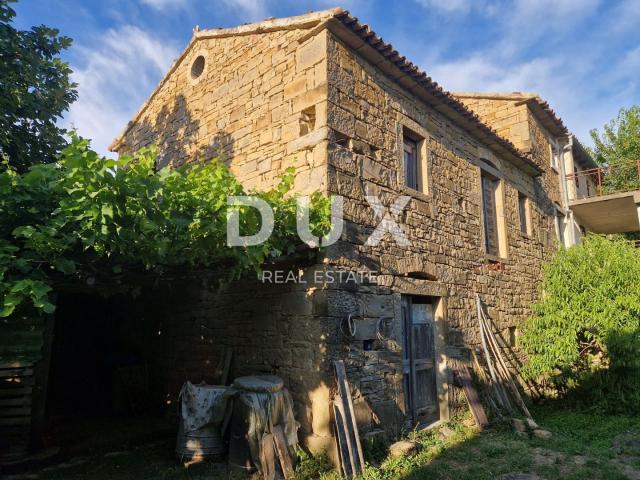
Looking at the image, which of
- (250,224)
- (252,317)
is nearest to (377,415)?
(252,317)

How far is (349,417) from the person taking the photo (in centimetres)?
459

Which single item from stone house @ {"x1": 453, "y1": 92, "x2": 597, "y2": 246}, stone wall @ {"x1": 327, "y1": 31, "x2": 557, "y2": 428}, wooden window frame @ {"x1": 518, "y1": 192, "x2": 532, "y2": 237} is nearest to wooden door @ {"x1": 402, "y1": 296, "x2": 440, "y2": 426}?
stone wall @ {"x1": 327, "y1": 31, "x2": 557, "y2": 428}

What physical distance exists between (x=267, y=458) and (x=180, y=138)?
5.77m

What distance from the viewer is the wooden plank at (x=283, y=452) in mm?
4250

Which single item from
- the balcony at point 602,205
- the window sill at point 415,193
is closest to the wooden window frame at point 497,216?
the window sill at point 415,193

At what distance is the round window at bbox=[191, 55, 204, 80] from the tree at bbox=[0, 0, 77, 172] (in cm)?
197

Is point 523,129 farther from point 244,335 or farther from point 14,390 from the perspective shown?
point 14,390

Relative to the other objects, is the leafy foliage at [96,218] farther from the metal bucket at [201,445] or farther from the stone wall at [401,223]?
the metal bucket at [201,445]

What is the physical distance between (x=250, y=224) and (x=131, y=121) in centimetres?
692

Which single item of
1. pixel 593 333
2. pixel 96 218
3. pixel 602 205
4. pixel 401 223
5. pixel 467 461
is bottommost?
pixel 467 461

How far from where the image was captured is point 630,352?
298 inches

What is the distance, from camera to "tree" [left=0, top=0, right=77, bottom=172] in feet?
20.9

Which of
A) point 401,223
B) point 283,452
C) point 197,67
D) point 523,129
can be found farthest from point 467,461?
point 523,129

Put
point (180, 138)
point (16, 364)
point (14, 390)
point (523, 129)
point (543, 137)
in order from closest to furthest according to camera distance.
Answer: point (16, 364) < point (14, 390) < point (180, 138) < point (523, 129) < point (543, 137)
